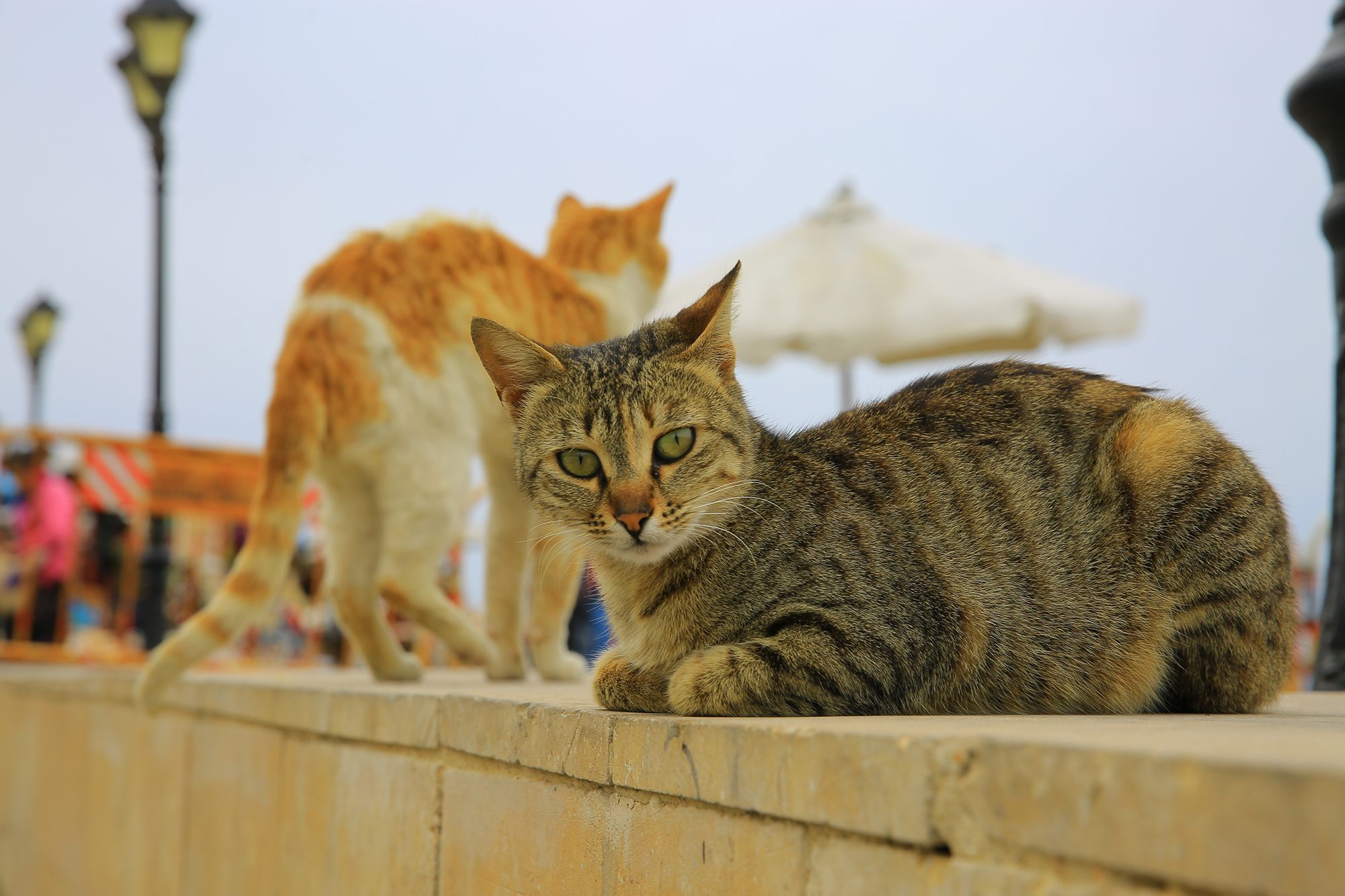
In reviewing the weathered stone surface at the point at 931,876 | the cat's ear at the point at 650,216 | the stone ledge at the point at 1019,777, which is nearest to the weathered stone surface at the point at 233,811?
Result: the stone ledge at the point at 1019,777

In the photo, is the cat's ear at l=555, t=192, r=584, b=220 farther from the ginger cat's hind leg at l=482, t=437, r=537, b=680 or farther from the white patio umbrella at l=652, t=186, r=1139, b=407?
the white patio umbrella at l=652, t=186, r=1139, b=407

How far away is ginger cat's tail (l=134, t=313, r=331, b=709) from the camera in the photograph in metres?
3.50

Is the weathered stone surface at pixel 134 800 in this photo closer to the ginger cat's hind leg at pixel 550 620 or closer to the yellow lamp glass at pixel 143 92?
the ginger cat's hind leg at pixel 550 620

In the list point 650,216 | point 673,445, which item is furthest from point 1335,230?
point 673,445

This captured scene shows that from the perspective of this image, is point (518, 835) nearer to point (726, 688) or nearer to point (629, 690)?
point (629, 690)

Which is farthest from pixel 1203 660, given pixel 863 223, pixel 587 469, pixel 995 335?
pixel 863 223

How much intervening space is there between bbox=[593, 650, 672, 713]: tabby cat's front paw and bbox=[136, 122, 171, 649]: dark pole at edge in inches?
208

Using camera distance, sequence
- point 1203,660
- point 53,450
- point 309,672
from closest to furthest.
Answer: point 1203,660 < point 309,672 < point 53,450

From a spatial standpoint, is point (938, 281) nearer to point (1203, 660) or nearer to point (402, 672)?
point (402, 672)

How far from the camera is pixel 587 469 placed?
2324 millimetres

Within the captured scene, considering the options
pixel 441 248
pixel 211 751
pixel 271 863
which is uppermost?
pixel 441 248

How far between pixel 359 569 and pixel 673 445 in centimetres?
198

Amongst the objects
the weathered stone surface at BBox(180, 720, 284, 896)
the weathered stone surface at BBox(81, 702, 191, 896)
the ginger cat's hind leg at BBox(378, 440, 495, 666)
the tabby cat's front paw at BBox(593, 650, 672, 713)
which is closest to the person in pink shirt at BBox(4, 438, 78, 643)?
the weathered stone surface at BBox(81, 702, 191, 896)

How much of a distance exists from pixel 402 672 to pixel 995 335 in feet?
16.2
